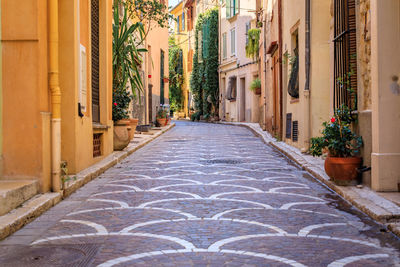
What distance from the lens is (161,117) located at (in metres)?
26.5

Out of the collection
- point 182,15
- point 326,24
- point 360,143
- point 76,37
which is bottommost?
point 360,143

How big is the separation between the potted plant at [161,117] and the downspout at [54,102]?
19.7 metres

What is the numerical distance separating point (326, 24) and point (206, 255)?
9005mm

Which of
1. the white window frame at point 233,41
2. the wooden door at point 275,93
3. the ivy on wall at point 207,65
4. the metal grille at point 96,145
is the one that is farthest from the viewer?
the ivy on wall at point 207,65

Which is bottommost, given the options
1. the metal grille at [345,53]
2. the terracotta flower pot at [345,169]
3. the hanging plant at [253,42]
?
the terracotta flower pot at [345,169]

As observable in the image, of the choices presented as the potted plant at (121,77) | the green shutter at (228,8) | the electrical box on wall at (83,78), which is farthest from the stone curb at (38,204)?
the green shutter at (228,8)

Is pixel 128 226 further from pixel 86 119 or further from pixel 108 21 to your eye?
pixel 108 21

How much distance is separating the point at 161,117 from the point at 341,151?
1976 centimetres

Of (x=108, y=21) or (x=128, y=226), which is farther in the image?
(x=108, y=21)

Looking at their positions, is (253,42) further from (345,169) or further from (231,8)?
(345,169)

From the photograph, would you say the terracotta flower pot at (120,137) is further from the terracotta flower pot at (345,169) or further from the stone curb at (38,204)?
the terracotta flower pot at (345,169)

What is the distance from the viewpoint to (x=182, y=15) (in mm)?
51344

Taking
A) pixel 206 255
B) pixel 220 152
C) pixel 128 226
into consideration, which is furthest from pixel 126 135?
pixel 206 255

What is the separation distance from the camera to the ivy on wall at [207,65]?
38781 millimetres
